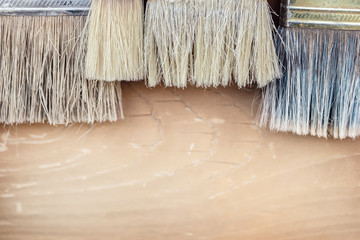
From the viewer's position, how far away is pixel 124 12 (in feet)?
3.57

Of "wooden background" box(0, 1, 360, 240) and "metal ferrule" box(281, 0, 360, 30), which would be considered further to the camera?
"wooden background" box(0, 1, 360, 240)

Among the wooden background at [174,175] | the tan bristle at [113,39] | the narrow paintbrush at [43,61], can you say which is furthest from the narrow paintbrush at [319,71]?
the narrow paintbrush at [43,61]

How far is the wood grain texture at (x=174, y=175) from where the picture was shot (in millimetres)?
1268

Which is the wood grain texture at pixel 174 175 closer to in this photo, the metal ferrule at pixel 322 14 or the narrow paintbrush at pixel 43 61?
the narrow paintbrush at pixel 43 61

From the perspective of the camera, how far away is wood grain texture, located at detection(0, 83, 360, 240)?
4.16 ft

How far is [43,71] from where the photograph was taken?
1.18 metres

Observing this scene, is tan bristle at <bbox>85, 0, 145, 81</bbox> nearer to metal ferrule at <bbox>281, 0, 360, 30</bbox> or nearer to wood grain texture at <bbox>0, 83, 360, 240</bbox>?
wood grain texture at <bbox>0, 83, 360, 240</bbox>

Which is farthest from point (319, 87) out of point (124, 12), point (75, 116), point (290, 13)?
point (75, 116)

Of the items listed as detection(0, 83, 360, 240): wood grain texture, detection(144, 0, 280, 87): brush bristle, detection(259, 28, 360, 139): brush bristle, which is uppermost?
detection(144, 0, 280, 87): brush bristle

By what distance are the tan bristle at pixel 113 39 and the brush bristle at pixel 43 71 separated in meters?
0.08

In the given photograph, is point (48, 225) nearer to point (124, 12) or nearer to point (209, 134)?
point (209, 134)

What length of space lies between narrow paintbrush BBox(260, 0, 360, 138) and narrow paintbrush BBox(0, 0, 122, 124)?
0.53m

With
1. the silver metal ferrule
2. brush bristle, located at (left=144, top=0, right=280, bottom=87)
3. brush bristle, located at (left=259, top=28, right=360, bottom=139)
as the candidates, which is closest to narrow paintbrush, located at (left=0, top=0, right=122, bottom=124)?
the silver metal ferrule

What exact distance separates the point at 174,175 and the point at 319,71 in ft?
1.80
